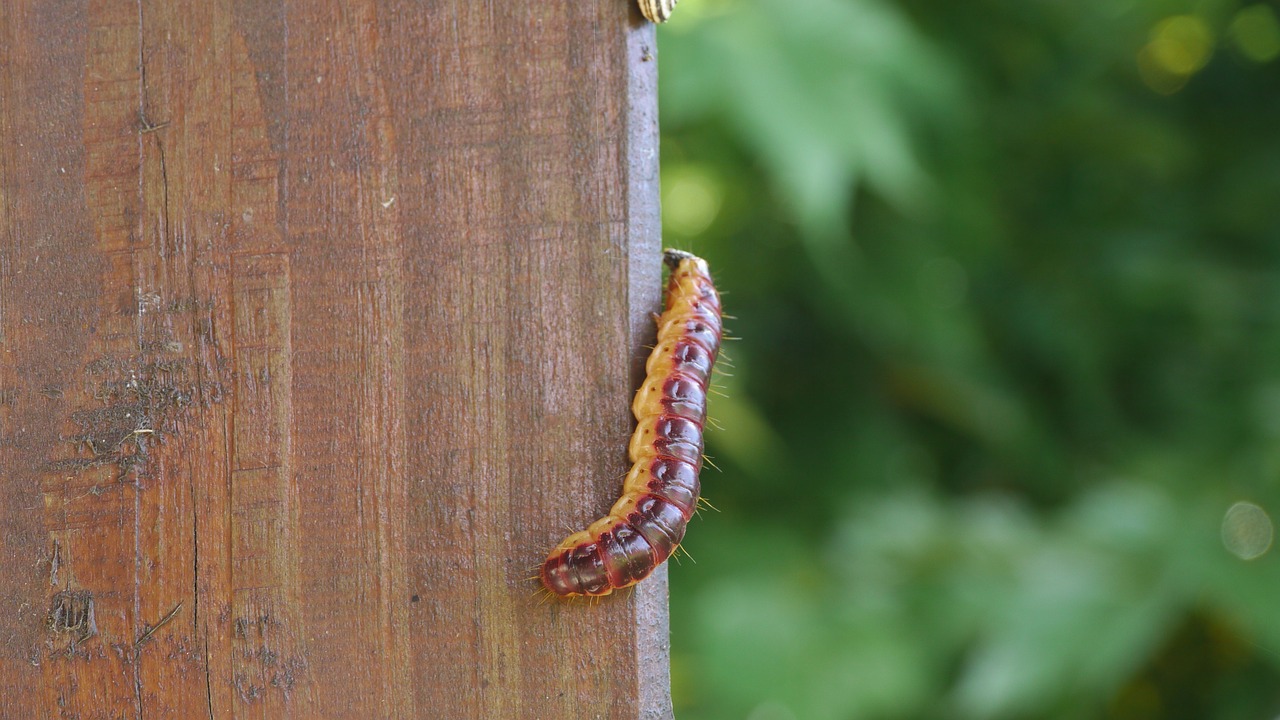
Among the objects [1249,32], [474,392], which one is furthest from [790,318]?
[474,392]

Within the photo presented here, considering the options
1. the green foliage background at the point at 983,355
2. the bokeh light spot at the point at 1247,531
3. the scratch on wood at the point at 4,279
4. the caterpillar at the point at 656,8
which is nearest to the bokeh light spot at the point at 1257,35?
the green foliage background at the point at 983,355

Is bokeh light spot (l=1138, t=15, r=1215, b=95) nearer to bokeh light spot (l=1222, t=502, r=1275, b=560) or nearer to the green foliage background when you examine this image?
the green foliage background

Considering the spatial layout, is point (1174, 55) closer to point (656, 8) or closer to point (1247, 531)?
point (1247, 531)

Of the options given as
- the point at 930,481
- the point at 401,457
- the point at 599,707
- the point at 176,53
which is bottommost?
the point at 930,481

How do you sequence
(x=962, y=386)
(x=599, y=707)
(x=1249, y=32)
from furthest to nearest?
(x=1249, y=32)
(x=962, y=386)
(x=599, y=707)

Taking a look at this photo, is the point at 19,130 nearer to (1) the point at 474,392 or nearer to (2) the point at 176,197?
(2) the point at 176,197

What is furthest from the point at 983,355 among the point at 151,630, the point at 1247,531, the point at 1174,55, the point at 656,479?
the point at 151,630

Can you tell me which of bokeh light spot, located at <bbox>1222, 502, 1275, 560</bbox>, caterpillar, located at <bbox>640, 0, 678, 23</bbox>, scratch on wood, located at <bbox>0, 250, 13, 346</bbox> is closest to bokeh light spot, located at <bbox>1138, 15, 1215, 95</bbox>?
bokeh light spot, located at <bbox>1222, 502, 1275, 560</bbox>
